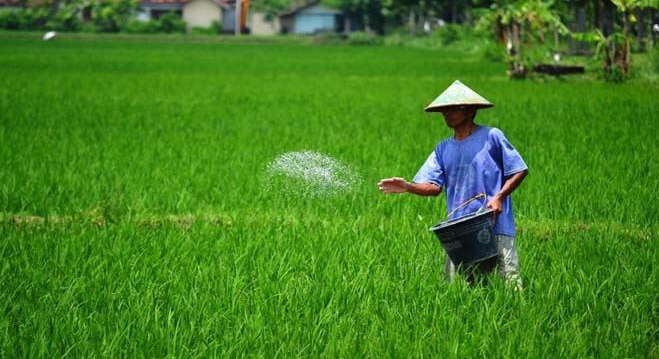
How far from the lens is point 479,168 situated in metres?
3.30

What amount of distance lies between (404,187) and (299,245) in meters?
1.25

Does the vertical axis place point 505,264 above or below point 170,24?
above

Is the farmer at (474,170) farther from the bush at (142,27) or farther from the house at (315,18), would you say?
the house at (315,18)

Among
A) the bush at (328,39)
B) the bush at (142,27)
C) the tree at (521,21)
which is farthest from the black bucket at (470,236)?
the bush at (142,27)

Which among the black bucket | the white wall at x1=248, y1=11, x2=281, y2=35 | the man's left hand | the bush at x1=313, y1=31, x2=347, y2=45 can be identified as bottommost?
the white wall at x1=248, y1=11, x2=281, y2=35

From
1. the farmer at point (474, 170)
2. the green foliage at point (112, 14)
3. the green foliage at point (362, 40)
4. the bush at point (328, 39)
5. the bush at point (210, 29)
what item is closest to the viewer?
the farmer at point (474, 170)

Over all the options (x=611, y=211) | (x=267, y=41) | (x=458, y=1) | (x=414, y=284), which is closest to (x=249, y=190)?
(x=611, y=211)

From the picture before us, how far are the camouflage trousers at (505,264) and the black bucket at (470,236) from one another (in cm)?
12

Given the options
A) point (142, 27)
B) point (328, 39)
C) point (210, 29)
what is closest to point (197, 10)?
point (210, 29)

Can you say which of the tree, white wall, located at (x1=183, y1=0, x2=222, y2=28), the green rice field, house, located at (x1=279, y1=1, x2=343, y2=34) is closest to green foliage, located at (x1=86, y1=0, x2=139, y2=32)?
white wall, located at (x1=183, y1=0, x2=222, y2=28)

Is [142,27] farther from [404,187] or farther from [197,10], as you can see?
[404,187]

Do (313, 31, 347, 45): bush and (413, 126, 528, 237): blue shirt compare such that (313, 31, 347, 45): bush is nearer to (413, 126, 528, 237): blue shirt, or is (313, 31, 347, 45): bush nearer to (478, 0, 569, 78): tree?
(478, 0, 569, 78): tree

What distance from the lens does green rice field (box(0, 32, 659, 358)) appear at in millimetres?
3018

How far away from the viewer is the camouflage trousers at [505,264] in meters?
3.33
